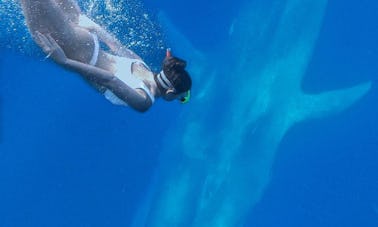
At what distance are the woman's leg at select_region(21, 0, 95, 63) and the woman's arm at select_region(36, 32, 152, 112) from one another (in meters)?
0.06

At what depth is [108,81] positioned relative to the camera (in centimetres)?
259

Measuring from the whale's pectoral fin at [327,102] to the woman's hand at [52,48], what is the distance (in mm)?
2024

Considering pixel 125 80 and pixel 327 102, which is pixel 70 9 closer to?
pixel 125 80

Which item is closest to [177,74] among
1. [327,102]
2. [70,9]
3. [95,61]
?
[95,61]

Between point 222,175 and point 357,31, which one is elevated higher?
point 357,31

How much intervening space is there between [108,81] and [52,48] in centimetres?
38

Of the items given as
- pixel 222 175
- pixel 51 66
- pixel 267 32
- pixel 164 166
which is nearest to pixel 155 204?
pixel 164 166

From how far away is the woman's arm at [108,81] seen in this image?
2.41 meters

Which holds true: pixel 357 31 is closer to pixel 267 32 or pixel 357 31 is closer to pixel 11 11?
pixel 267 32

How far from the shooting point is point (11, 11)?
11.3 feet

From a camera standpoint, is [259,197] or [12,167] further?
[12,167]

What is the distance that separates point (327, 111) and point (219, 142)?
3.07ft

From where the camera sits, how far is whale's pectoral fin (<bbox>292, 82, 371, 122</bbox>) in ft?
11.3

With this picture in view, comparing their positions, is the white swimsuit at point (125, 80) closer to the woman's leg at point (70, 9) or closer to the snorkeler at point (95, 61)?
the snorkeler at point (95, 61)
